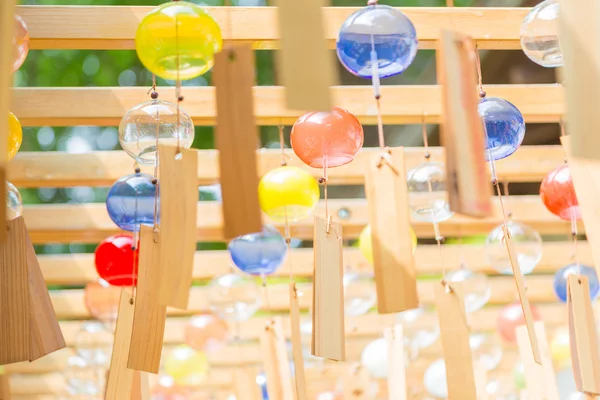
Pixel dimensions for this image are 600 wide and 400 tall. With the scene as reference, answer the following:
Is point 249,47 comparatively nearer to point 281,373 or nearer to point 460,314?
point 460,314

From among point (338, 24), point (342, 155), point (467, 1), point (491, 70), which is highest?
point (467, 1)

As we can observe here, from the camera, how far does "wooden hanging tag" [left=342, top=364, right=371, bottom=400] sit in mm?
3643

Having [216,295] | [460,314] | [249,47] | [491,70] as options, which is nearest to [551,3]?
[460,314]

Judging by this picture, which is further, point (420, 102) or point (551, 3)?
point (420, 102)

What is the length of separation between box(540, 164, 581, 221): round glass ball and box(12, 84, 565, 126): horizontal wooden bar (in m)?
0.39

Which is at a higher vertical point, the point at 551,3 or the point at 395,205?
the point at 551,3

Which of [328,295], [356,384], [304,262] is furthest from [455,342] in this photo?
[304,262]

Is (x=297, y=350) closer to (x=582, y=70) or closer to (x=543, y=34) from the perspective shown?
(x=543, y=34)

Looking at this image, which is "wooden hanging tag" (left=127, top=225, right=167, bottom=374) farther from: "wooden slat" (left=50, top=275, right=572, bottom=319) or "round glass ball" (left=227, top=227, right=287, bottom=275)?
"wooden slat" (left=50, top=275, right=572, bottom=319)

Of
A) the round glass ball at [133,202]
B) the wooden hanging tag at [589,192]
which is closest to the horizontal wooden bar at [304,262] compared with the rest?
the round glass ball at [133,202]

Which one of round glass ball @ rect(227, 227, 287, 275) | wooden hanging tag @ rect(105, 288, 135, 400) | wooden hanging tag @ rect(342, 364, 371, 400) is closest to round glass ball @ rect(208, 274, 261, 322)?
round glass ball @ rect(227, 227, 287, 275)

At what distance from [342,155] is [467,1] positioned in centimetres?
381

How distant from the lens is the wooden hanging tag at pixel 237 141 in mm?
1210

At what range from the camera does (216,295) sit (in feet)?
9.81
